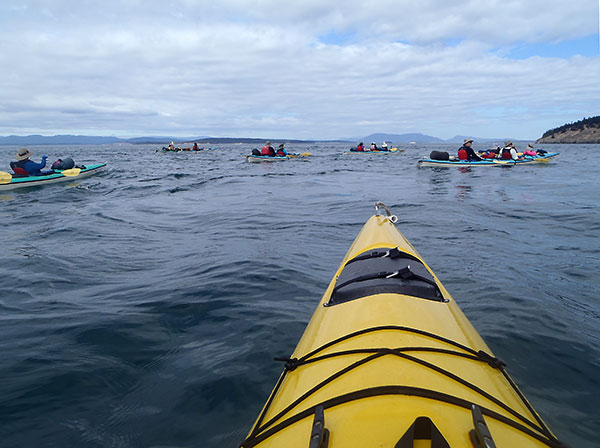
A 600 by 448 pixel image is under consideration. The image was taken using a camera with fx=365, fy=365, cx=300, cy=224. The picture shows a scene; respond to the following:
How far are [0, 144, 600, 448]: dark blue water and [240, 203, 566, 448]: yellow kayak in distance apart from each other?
36.9 inches

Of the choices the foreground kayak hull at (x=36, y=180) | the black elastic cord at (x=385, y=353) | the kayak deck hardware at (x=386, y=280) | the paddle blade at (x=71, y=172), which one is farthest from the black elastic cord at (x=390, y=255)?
the paddle blade at (x=71, y=172)

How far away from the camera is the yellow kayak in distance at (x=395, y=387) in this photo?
55.7 inches

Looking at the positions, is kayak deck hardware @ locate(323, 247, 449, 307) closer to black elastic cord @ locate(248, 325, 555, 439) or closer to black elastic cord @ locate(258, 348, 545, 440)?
black elastic cord @ locate(248, 325, 555, 439)

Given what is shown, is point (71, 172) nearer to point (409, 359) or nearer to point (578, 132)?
point (409, 359)

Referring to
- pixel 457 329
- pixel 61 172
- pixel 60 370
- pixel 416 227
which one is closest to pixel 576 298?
pixel 457 329

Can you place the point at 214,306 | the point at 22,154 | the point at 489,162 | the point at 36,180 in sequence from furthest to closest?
1. the point at 489,162
2. the point at 36,180
3. the point at 22,154
4. the point at 214,306

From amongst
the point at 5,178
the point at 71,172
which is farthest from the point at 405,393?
the point at 71,172

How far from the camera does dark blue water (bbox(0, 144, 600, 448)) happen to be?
107 inches

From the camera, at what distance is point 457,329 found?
237 centimetres

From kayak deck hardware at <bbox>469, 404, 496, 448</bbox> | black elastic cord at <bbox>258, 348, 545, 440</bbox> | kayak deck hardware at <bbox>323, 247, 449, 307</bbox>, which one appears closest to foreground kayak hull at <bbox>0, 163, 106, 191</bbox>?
kayak deck hardware at <bbox>323, 247, 449, 307</bbox>

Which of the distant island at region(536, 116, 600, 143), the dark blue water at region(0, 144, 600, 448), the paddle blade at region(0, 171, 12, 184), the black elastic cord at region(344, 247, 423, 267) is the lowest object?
the dark blue water at region(0, 144, 600, 448)

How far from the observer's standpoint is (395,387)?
1.59 metres

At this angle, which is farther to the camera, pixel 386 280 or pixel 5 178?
pixel 5 178

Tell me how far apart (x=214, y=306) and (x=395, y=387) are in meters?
3.20
